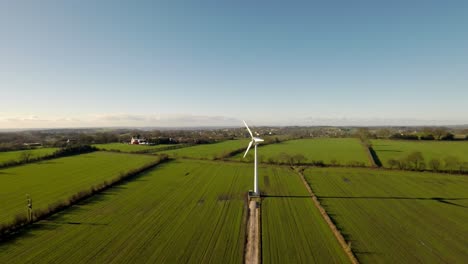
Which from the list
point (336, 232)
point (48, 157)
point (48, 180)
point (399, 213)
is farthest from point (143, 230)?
point (48, 157)

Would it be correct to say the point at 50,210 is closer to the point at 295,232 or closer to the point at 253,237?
the point at 253,237

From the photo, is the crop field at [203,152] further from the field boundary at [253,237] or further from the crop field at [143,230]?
the field boundary at [253,237]

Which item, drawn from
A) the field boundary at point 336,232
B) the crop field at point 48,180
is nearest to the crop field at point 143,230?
the crop field at point 48,180

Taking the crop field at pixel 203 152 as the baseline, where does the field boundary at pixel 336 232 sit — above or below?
below

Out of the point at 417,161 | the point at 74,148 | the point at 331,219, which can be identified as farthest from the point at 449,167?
the point at 74,148

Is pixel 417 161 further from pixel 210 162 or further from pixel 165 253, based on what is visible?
pixel 165 253

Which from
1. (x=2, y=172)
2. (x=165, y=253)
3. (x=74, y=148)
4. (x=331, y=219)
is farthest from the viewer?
(x=74, y=148)

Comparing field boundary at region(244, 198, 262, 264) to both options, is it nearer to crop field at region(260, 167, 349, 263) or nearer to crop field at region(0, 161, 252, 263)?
crop field at region(260, 167, 349, 263)
